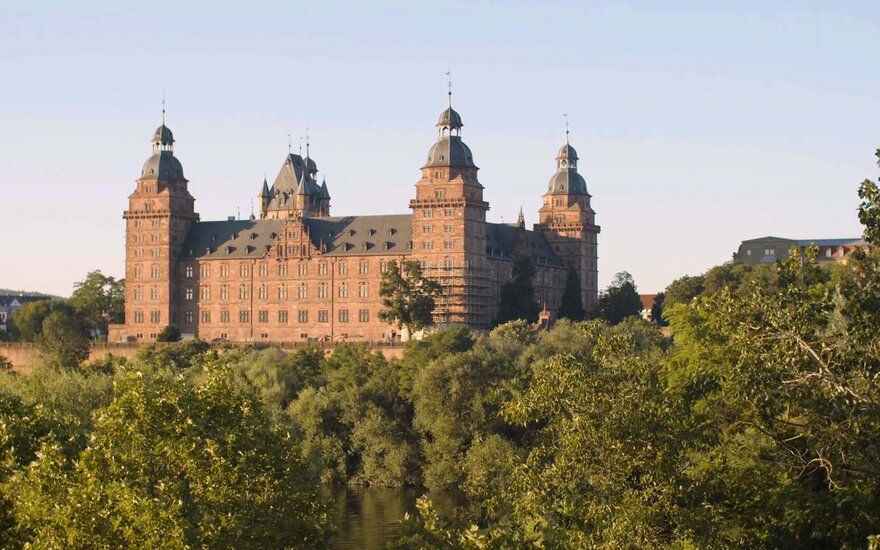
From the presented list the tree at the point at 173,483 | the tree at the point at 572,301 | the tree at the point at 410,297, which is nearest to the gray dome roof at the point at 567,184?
the tree at the point at 572,301

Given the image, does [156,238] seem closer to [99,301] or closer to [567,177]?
[99,301]

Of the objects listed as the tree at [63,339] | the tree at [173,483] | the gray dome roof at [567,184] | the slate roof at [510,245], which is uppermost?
the gray dome roof at [567,184]

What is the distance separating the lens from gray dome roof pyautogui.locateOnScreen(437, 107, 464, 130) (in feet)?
444

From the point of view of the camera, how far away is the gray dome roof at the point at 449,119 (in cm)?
13525

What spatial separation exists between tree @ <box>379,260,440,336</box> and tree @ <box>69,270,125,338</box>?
3257 centimetres

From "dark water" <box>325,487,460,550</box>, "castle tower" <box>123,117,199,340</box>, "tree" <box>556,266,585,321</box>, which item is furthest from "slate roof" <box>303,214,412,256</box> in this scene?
"dark water" <box>325,487,460,550</box>

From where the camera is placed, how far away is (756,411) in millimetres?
33000

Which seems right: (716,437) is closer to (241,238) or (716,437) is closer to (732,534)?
(732,534)

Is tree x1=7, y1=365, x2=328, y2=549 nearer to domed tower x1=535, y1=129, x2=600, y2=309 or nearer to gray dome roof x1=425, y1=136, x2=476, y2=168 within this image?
gray dome roof x1=425, y1=136, x2=476, y2=168

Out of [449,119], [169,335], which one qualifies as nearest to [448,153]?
[449,119]

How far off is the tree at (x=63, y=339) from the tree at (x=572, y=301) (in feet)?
133

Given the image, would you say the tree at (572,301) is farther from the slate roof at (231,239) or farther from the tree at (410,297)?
the slate roof at (231,239)

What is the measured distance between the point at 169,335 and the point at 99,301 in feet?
48.7

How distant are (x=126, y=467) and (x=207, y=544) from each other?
3090 millimetres
